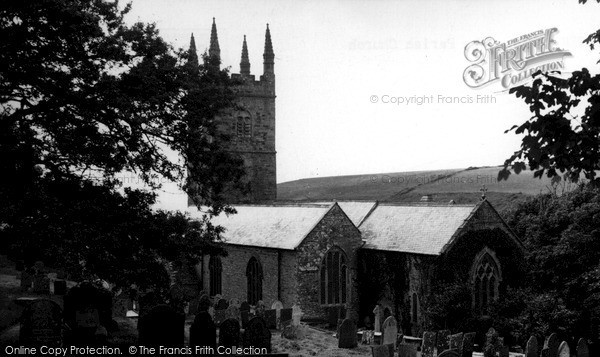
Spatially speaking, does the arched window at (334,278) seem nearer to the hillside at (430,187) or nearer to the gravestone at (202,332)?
the gravestone at (202,332)

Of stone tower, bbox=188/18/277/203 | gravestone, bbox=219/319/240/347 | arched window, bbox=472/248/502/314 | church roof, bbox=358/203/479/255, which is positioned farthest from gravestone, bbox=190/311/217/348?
stone tower, bbox=188/18/277/203

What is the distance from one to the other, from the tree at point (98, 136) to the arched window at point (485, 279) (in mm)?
14660

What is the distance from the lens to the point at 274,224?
34.5 meters

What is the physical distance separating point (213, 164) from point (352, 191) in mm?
79036

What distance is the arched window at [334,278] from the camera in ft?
99.5

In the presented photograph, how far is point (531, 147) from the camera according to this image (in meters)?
8.60

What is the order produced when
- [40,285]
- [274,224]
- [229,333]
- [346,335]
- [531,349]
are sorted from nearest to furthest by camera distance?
[229,333] < [531,349] < [346,335] < [40,285] < [274,224]

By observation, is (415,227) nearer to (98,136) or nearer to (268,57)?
(98,136)

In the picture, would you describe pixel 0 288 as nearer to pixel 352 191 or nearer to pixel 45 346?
pixel 45 346

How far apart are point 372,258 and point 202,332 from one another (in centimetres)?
1612

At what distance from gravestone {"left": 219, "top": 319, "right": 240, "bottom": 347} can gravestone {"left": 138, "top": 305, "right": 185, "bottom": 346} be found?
10.7 feet

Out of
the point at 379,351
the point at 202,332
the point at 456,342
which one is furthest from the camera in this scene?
the point at 456,342

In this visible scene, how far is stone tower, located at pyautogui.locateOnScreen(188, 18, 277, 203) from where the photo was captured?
47.5 metres

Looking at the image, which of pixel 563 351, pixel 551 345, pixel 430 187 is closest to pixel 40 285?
pixel 551 345
